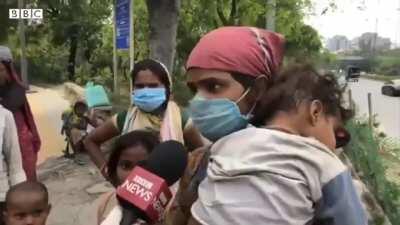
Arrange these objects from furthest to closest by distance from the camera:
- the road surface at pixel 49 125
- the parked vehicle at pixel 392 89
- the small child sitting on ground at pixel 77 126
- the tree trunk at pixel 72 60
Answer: the parked vehicle at pixel 392 89
the tree trunk at pixel 72 60
the road surface at pixel 49 125
the small child sitting on ground at pixel 77 126

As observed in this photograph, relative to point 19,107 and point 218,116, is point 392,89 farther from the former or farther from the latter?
point 218,116

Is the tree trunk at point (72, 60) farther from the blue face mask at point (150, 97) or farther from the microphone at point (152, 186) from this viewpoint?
the microphone at point (152, 186)

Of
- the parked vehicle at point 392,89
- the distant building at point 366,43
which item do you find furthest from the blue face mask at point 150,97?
the distant building at point 366,43

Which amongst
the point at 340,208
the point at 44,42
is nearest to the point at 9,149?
the point at 340,208

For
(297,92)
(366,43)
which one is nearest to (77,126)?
(297,92)

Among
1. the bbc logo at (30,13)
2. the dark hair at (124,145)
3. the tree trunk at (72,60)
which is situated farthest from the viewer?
the tree trunk at (72,60)

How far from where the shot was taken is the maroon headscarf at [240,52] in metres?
1.45

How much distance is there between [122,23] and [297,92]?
791 cm

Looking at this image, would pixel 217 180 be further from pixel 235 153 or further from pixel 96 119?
pixel 96 119

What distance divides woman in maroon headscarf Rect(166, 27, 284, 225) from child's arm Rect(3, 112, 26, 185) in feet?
6.64

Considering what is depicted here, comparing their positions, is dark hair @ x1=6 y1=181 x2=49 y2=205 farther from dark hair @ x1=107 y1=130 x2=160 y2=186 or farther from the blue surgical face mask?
the blue surgical face mask

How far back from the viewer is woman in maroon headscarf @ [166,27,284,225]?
1.45m

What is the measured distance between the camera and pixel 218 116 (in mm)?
1477

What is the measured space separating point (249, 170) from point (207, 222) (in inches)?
5.3
